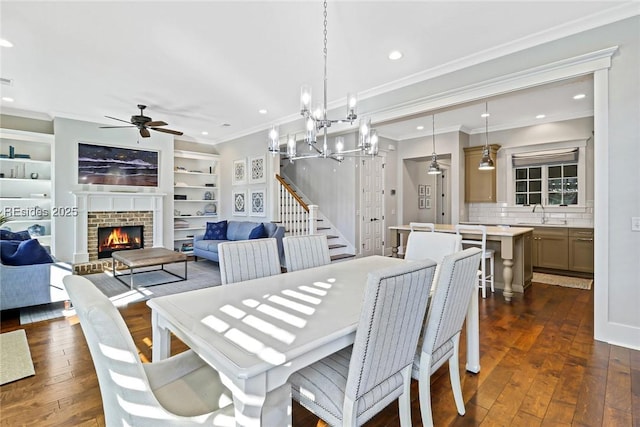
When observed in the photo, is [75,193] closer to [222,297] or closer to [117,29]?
[117,29]

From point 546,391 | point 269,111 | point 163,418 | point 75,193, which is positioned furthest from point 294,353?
point 75,193

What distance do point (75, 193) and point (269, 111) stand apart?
149 inches

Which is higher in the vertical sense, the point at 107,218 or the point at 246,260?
the point at 107,218

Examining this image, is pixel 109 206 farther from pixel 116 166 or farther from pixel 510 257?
pixel 510 257

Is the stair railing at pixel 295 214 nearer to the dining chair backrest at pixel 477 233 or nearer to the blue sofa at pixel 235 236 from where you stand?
the blue sofa at pixel 235 236

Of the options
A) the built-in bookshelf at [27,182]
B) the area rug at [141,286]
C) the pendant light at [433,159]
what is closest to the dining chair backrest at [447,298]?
the area rug at [141,286]

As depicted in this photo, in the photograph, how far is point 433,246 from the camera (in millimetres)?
2801

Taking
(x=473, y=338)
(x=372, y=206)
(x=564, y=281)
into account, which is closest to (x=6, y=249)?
(x=473, y=338)

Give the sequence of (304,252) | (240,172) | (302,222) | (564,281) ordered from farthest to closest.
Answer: (240,172) < (302,222) < (564,281) < (304,252)

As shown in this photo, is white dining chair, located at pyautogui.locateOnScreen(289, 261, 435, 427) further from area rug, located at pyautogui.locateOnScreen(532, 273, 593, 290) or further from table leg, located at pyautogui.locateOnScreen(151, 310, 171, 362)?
area rug, located at pyautogui.locateOnScreen(532, 273, 593, 290)

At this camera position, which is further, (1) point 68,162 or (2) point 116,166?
(2) point 116,166

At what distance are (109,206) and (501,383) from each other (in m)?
6.81

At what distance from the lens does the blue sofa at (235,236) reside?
217 inches

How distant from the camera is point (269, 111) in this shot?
5.53 m
